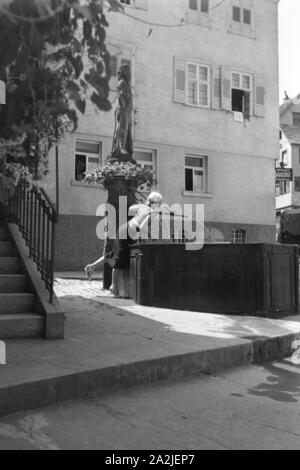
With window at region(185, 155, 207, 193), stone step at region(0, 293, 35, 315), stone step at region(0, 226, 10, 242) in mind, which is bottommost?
stone step at region(0, 293, 35, 315)

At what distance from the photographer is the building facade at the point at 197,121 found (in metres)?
18.3

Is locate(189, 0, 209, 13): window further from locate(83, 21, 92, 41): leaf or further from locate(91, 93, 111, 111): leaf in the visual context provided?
locate(91, 93, 111, 111): leaf

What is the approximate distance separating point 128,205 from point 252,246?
3.31 meters

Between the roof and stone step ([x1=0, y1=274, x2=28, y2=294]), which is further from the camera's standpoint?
the roof

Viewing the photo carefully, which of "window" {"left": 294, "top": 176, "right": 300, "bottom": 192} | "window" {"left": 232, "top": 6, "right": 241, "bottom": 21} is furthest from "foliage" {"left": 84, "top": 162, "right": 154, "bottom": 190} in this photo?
"window" {"left": 294, "top": 176, "right": 300, "bottom": 192}

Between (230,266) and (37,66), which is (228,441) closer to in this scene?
(37,66)

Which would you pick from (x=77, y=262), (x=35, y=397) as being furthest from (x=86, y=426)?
(x=77, y=262)

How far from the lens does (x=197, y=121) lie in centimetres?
2045

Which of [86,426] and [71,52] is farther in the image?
[86,426]

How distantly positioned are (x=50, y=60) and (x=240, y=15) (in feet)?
67.0

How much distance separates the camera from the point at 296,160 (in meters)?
39.9

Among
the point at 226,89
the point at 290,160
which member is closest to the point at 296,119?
the point at 290,160

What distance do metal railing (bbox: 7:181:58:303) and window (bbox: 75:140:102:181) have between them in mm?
10495

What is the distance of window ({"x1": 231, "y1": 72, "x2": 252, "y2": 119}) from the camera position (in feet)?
70.8
